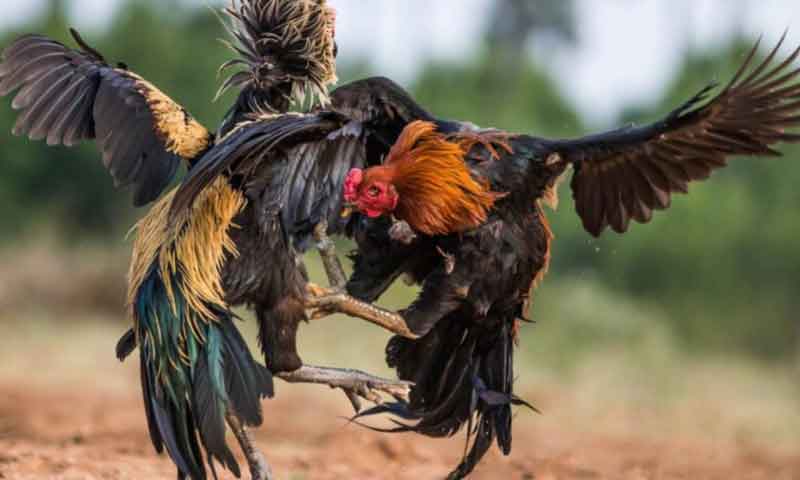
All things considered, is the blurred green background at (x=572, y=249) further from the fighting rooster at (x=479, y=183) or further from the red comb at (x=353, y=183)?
the red comb at (x=353, y=183)

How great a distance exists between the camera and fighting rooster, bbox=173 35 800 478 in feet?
21.2

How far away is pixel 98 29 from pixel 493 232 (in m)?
15.4

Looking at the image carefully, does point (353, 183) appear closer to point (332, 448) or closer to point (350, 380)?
point (350, 380)

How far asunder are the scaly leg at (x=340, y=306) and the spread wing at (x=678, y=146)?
1048 mm

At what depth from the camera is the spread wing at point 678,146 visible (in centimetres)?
636

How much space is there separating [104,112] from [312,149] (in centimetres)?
104

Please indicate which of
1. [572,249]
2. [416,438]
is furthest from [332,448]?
[572,249]

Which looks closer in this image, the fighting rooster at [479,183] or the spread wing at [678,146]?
the spread wing at [678,146]

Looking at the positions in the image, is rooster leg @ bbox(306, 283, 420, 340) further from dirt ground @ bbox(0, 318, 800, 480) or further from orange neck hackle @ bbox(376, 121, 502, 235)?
dirt ground @ bbox(0, 318, 800, 480)

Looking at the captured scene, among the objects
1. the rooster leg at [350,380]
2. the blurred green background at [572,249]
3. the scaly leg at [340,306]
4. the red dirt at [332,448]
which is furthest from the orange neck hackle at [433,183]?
the blurred green background at [572,249]

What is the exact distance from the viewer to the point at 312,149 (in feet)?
22.6

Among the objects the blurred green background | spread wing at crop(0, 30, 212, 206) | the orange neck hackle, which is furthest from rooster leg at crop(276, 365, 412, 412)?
the blurred green background

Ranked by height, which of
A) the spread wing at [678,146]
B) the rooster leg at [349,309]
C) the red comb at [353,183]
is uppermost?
the spread wing at [678,146]

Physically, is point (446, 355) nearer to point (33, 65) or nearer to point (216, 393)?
point (216, 393)
